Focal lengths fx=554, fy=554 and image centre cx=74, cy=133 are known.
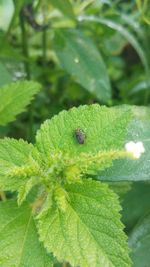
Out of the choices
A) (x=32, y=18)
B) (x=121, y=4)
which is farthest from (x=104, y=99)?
(x=121, y=4)

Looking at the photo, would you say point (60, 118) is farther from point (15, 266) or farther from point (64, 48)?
point (64, 48)

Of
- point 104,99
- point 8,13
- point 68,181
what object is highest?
point 8,13

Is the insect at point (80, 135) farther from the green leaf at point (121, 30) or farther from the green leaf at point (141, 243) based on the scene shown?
the green leaf at point (121, 30)

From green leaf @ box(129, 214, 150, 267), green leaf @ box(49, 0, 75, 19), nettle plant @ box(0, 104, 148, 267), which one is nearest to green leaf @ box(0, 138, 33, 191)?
nettle plant @ box(0, 104, 148, 267)

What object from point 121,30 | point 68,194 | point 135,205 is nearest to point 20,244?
point 68,194

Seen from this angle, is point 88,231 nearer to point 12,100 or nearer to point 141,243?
point 141,243

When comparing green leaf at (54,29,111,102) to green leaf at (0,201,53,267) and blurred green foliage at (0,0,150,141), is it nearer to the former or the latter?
blurred green foliage at (0,0,150,141)

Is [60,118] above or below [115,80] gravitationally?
below
